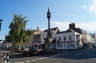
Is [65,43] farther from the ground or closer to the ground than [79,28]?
closer to the ground

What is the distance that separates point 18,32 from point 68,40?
23.8m

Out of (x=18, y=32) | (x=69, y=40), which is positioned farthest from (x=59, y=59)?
(x=69, y=40)

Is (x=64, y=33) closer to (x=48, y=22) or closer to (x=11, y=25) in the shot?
(x=48, y=22)

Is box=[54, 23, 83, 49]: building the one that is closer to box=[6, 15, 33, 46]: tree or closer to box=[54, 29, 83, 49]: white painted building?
box=[54, 29, 83, 49]: white painted building

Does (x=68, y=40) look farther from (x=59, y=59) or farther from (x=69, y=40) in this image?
(x=59, y=59)

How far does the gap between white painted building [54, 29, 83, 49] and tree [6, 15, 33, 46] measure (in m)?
19.0

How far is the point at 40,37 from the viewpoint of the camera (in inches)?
3733

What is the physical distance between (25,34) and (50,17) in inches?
843

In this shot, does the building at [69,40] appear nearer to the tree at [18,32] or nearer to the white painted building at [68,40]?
the white painted building at [68,40]

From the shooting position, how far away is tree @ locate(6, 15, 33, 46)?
58.6 m

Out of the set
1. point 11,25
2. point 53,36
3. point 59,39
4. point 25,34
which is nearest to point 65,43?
point 59,39

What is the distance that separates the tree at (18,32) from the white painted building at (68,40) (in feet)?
62.3

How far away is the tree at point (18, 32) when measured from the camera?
192 ft

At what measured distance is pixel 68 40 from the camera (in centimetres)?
7438
